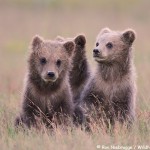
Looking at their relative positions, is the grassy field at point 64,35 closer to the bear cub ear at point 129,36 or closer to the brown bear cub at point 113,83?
the brown bear cub at point 113,83

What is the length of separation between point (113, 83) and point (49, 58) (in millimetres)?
1241

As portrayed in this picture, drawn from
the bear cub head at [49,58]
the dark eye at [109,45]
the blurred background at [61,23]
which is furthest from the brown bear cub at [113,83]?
the blurred background at [61,23]

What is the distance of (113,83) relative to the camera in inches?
434

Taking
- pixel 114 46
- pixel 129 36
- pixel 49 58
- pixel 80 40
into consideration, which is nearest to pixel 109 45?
pixel 114 46

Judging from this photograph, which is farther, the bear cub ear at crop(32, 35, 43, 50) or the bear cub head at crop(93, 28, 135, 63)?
the bear cub head at crop(93, 28, 135, 63)

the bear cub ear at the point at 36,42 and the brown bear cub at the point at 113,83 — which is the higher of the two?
the bear cub ear at the point at 36,42

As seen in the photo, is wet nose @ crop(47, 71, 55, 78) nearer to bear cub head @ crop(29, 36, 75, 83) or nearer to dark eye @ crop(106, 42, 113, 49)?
bear cub head @ crop(29, 36, 75, 83)

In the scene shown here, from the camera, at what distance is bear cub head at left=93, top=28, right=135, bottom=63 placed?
1096 centimetres

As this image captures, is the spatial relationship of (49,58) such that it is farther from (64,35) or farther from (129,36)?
(64,35)

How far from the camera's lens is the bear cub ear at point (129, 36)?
1105 centimetres

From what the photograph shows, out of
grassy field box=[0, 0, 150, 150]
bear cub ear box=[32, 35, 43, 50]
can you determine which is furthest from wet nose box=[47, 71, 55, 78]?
grassy field box=[0, 0, 150, 150]

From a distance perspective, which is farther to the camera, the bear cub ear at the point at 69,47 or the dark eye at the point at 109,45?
the dark eye at the point at 109,45

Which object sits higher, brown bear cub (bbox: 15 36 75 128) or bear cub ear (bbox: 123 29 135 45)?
bear cub ear (bbox: 123 29 135 45)

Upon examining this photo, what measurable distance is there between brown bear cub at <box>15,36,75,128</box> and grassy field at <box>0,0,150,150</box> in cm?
47
